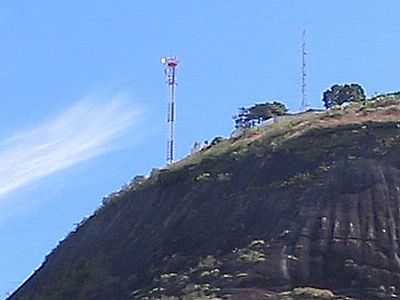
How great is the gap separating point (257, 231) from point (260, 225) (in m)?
0.49

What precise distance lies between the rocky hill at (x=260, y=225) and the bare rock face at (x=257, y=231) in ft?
0.17

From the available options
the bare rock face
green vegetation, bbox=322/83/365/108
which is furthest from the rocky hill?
green vegetation, bbox=322/83/365/108

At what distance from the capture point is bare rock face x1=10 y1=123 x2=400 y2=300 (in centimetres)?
5166

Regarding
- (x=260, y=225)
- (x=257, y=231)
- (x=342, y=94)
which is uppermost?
(x=342, y=94)

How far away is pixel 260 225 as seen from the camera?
55844 millimetres

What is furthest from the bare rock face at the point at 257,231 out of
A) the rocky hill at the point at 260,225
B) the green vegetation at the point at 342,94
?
the green vegetation at the point at 342,94

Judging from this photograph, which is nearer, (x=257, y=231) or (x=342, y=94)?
(x=257, y=231)

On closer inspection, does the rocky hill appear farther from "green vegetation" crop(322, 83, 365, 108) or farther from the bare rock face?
"green vegetation" crop(322, 83, 365, 108)

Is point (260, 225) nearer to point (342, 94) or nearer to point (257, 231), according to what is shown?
point (257, 231)

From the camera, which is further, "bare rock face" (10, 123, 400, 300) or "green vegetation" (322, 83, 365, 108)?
"green vegetation" (322, 83, 365, 108)

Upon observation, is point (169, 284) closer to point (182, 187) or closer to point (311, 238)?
point (311, 238)

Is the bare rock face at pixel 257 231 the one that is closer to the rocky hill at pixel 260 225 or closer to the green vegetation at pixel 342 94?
the rocky hill at pixel 260 225

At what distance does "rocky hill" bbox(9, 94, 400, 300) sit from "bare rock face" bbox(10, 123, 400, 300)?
52 mm

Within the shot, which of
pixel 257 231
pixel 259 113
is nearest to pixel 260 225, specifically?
pixel 257 231
